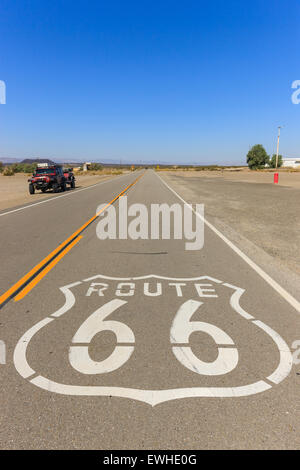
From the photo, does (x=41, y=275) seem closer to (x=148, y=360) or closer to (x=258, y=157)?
(x=148, y=360)

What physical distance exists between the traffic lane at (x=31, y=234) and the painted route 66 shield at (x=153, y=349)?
1850 mm

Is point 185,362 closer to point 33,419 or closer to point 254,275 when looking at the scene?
point 33,419

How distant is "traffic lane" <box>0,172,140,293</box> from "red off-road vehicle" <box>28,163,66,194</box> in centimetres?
1018

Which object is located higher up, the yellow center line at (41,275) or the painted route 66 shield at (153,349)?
the yellow center line at (41,275)

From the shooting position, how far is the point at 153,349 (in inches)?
128

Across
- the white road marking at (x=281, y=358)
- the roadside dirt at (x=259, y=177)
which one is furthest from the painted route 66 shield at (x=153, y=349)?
the roadside dirt at (x=259, y=177)

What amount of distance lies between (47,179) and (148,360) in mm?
22802

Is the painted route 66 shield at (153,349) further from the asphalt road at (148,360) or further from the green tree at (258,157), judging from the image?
the green tree at (258,157)

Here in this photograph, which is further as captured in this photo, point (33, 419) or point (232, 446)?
point (33, 419)

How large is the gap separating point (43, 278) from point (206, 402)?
3727 millimetres

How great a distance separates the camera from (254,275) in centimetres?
559

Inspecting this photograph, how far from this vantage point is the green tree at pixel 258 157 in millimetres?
125188

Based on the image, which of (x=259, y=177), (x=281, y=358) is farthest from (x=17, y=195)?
(x=259, y=177)

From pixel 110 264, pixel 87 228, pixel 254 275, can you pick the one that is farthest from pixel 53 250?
pixel 254 275
